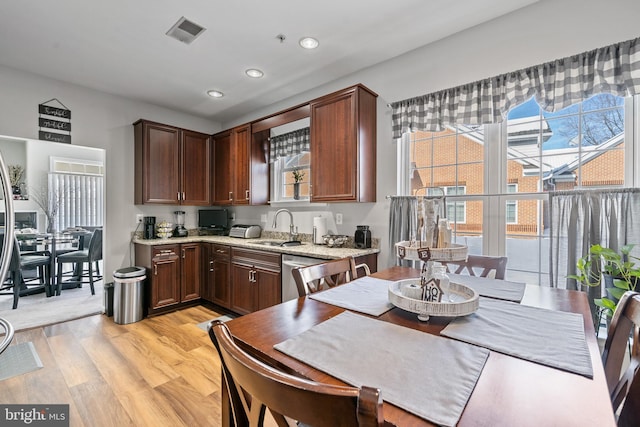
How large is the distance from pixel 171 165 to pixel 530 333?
4.09 meters

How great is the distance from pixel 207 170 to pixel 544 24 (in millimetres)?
3985

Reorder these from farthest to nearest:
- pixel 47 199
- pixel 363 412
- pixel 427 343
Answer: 1. pixel 47 199
2. pixel 427 343
3. pixel 363 412

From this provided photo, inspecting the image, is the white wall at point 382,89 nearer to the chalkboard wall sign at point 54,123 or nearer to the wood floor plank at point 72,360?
the chalkboard wall sign at point 54,123

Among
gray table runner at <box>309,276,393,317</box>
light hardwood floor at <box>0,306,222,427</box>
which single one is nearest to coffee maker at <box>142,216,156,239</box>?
light hardwood floor at <box>0,306,222,427</box>

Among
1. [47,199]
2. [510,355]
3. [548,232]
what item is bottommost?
[510,355]

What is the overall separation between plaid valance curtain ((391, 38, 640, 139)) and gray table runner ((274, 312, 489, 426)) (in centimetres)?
197

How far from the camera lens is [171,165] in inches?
153

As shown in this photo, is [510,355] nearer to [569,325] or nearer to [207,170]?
[569,325]

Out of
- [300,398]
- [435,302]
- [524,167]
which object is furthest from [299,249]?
[300,398]

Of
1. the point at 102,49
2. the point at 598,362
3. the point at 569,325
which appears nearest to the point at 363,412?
the point at 598,362

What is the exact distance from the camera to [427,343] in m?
0.92

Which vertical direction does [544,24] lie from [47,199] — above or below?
above

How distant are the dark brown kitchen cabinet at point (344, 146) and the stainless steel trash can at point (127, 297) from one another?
7.52ft

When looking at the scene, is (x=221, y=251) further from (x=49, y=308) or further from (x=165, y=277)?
(x=49, y=308)
